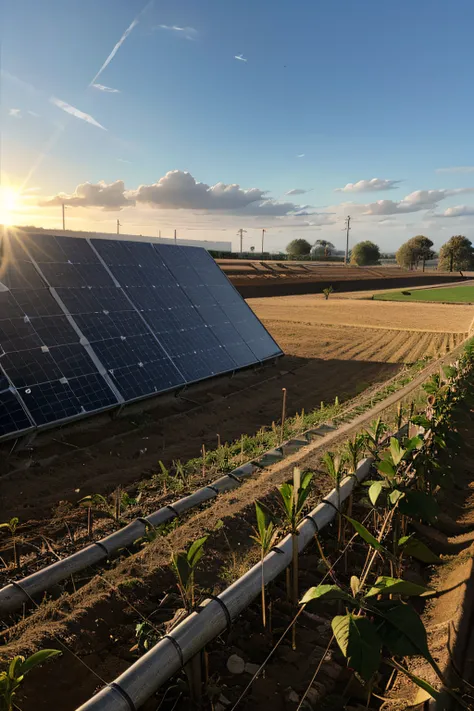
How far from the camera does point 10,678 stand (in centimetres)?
308

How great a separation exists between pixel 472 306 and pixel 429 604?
49.1 meters

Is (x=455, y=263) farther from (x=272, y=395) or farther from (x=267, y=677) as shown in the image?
(x=267, y=677)

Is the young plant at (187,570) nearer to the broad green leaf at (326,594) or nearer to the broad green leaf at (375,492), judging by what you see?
the broad green leaf at (326,594)

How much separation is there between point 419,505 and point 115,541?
3.89 metres

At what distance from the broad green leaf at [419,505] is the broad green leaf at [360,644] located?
2.31 metres

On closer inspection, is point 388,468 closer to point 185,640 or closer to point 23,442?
point 185,640

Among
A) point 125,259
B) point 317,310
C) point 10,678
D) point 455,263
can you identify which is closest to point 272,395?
point 125,259

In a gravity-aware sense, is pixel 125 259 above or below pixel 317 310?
above

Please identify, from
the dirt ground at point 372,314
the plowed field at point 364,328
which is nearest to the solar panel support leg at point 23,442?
the plowed field at point 364,328

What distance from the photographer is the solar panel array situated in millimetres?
10422

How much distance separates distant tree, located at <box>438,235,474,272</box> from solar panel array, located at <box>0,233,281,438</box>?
136m

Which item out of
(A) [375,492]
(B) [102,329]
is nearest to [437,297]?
(B) [102,329]

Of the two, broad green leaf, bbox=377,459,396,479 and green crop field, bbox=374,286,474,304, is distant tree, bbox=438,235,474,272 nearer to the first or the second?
green crop field, bbox=374,286,474,304

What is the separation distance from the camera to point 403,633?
11.4ft
